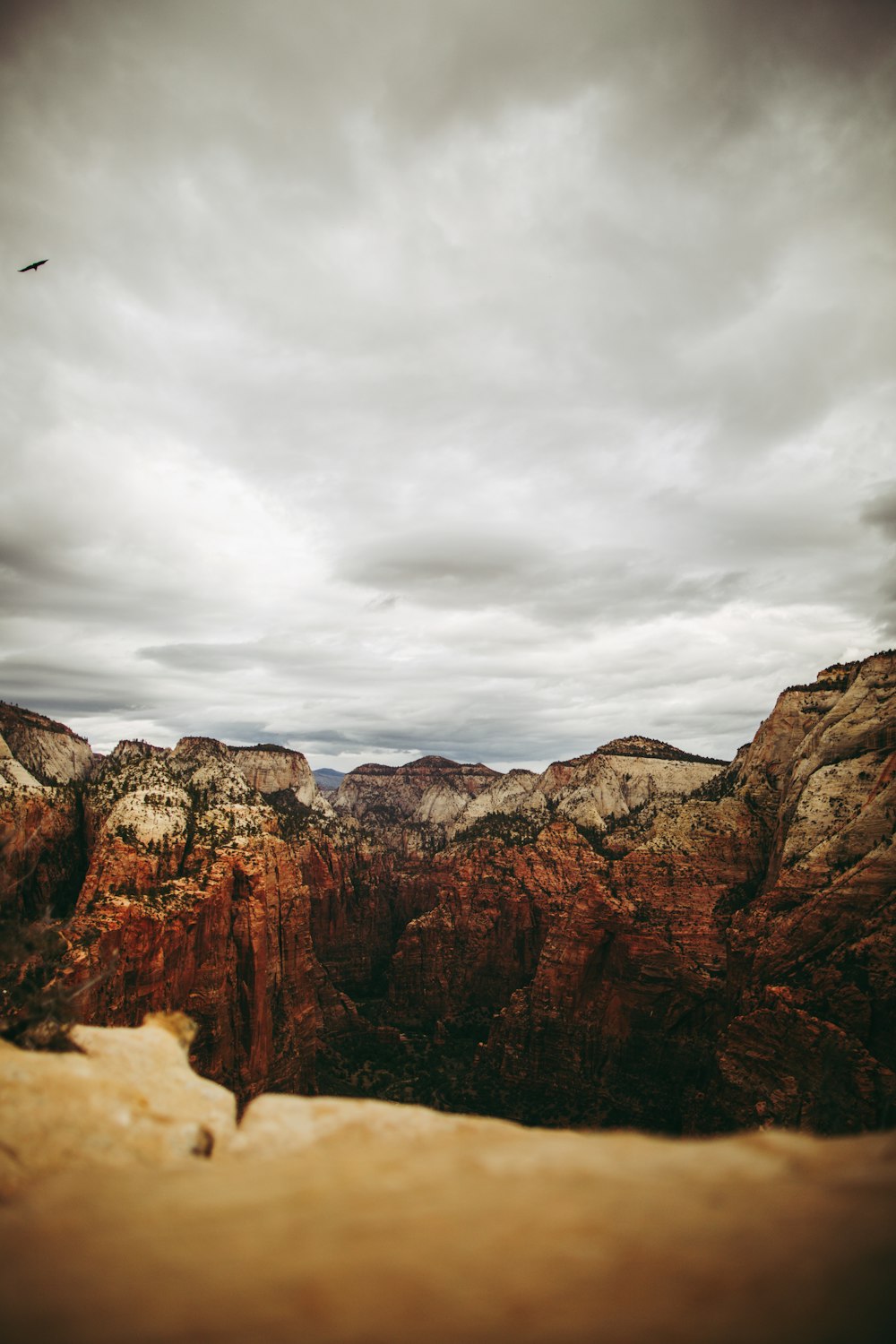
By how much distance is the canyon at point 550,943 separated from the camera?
36.3m

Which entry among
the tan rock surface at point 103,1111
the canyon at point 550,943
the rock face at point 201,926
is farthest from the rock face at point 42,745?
the tan rock surface at point 103,1111

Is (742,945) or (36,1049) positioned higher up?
(36,1049)

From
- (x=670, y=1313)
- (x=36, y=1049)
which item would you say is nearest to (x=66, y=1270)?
(x=670, y=1313)

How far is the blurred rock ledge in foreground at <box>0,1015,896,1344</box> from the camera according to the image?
14.4 ft

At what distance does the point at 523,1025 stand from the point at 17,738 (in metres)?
99.0

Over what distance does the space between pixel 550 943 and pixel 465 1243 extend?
2818 inches

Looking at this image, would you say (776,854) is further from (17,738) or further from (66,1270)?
(17,738)

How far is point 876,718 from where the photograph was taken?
163 feet

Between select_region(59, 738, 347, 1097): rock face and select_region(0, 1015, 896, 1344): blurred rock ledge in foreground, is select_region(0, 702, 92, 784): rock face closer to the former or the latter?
select_region(59, 738, 347, 1097): rock face

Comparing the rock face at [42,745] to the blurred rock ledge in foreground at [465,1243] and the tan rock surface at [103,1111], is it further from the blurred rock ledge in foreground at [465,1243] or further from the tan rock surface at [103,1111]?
the blurred rock ledge in foreground at [465,1243]

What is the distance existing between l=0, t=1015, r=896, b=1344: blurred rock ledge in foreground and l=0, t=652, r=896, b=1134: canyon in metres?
10.7

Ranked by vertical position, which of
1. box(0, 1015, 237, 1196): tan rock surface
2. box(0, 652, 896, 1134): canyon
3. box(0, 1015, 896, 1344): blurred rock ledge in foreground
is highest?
box(0, 1015, 896, 1344): blurred rock ledge in foreground

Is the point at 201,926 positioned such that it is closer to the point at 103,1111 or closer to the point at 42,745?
the point at 103,1111

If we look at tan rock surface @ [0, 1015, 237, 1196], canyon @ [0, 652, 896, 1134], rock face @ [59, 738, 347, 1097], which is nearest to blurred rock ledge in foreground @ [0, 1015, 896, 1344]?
tan rock surface @ [0, 1015, 237, 1196]
